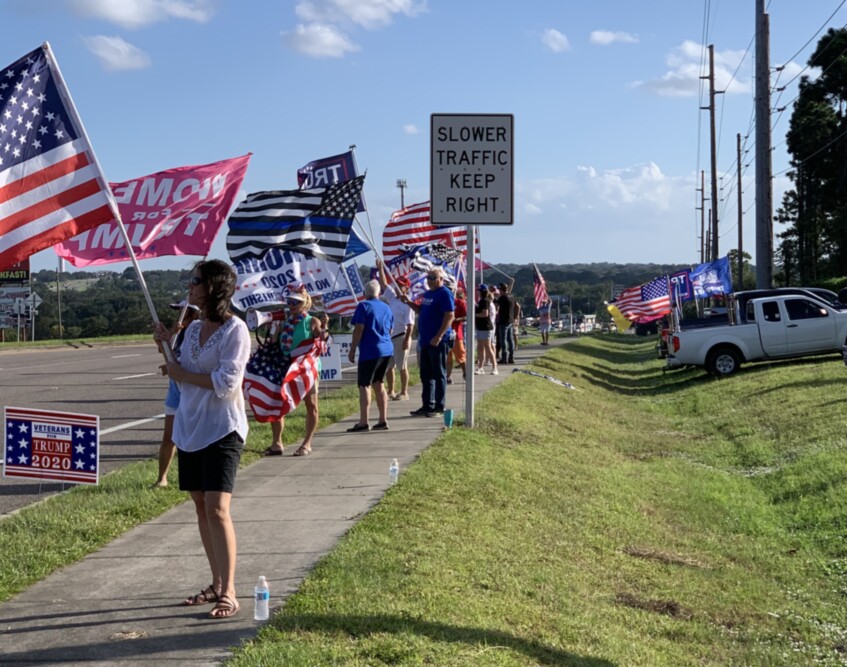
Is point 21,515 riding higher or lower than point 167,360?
lower

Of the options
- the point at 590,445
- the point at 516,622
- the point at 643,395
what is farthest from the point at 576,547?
the point at 643,395

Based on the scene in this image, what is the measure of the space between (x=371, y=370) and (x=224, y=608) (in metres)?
7.02

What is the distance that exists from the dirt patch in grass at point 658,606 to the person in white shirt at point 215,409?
266 cm

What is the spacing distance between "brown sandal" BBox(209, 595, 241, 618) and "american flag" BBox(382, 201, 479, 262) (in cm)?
2033

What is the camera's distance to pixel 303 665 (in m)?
4.89

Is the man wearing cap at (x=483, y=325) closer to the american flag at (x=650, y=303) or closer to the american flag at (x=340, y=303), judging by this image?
the american flag at (x=340, y=303)

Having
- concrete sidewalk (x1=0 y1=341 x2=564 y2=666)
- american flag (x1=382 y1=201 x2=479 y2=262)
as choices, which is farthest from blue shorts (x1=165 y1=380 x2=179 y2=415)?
american flag (x1=382 y1=201 x2=479 y2=262)

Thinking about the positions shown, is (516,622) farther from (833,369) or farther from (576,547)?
(833,369)

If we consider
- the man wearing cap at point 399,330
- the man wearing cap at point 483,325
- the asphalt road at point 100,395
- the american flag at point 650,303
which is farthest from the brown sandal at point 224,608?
the american flag at point 650,303

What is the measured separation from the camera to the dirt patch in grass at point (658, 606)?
23.1 ft

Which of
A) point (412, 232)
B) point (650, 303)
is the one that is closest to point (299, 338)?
point (412, 232)

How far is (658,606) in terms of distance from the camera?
7137 millimetres

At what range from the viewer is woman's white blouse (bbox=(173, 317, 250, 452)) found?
18.6 ft

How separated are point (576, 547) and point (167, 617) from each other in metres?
3.47
